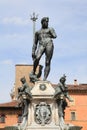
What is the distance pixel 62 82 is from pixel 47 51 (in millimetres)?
1576

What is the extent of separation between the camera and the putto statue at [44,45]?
21.1 metres

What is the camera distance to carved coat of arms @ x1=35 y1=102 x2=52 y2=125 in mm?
20000

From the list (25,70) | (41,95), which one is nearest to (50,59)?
(41,95)

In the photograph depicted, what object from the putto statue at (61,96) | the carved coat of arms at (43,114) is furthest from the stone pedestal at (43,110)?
the putto statue at (61,96)

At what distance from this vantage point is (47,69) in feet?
A: 69.3

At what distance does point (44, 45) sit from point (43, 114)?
2.92 metres

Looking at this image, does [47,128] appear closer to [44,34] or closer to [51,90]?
[51,90]

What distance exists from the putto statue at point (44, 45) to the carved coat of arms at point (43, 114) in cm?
133

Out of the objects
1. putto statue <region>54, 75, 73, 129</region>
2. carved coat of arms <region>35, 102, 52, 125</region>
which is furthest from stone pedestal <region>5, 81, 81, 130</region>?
putto statue <region>54, 75, 73, 129</region>

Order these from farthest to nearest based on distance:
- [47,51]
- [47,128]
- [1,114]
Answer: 1. [1,114]
2. [47,51]
3. [47,128]

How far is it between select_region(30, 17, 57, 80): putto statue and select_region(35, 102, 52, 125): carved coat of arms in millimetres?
1331

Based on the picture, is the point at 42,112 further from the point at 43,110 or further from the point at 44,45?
the point at 44,45

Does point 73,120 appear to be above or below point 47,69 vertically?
below

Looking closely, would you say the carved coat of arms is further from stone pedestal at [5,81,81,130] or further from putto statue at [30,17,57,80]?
putto statue at [30,17,57,80]
